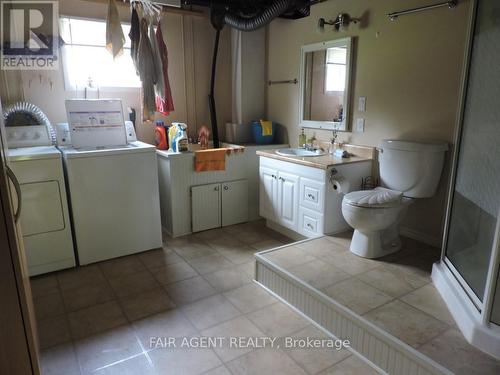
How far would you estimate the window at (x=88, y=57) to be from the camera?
317cm

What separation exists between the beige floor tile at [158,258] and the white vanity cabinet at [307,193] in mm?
1010

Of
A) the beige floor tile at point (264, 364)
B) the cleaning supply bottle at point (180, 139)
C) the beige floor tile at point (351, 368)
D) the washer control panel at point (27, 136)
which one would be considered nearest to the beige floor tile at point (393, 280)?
the beige floor tile at point (351, 368)

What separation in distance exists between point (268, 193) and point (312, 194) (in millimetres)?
617

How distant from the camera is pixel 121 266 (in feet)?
9.52

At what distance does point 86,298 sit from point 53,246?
0.56 m

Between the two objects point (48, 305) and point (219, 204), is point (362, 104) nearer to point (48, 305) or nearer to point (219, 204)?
point (219, 204)

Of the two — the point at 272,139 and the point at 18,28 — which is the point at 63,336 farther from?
the point at 272,139

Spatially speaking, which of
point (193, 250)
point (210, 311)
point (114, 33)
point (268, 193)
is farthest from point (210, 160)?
point (210, 311)

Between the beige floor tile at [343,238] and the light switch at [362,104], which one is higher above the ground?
the light switch at [362,104]

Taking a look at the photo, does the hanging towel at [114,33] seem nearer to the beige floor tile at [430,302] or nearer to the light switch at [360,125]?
the light switch at [360,125]

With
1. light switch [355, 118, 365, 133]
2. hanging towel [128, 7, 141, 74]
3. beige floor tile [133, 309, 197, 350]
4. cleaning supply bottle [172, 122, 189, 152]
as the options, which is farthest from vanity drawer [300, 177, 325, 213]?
hanging towel [128, 7, 141, 74]

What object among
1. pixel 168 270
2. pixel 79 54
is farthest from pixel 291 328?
pixel 79 54

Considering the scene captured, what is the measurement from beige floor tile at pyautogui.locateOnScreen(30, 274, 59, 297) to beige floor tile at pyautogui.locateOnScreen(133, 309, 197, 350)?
800mm

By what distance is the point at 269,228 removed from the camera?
3676 millimetres
